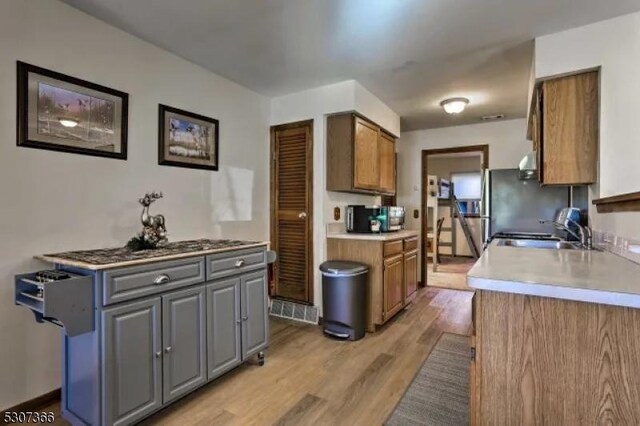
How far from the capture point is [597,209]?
224 centimetres

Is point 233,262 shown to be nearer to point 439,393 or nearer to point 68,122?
point 68,122

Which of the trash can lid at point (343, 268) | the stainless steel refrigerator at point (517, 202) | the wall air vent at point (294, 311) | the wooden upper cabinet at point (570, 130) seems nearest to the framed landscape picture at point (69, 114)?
the trash can lid at point (343, 268)

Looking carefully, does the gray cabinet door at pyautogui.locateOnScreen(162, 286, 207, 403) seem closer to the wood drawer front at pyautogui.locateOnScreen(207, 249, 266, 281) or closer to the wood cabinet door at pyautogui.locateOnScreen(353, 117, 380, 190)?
the wood drawer front at pyautogui.locateOnScreen(207, 249, 266, 281)

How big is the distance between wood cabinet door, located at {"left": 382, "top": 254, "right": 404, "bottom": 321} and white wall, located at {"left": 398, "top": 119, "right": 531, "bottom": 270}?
177cm

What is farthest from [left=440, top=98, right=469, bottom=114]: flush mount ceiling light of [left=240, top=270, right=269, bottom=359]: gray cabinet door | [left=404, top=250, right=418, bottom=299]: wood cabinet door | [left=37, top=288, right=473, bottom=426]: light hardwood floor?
[left=240, top=270, right=269, bottom=359]: gray cabinet door

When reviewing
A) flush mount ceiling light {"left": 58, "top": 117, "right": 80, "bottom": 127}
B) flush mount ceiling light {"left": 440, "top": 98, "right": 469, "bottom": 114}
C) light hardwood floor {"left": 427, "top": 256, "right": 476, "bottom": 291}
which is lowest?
light hardwood floor {"left": 427, "top": 256, "right": 476, "bottom": 291}

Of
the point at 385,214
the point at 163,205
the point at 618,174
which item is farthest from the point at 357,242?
the point at 618,174

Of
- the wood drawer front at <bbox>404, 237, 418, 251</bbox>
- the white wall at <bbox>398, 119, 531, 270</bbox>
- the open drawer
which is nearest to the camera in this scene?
the open drawer

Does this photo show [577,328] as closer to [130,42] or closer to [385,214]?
[385,214]

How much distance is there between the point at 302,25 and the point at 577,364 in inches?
92.0

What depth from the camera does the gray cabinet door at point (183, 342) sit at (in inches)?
74.1

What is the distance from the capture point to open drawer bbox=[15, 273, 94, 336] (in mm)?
1476

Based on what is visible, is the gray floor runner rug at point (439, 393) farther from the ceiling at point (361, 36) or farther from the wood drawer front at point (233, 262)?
the ceiling at point (361, 36)

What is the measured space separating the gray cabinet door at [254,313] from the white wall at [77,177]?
0.75m
